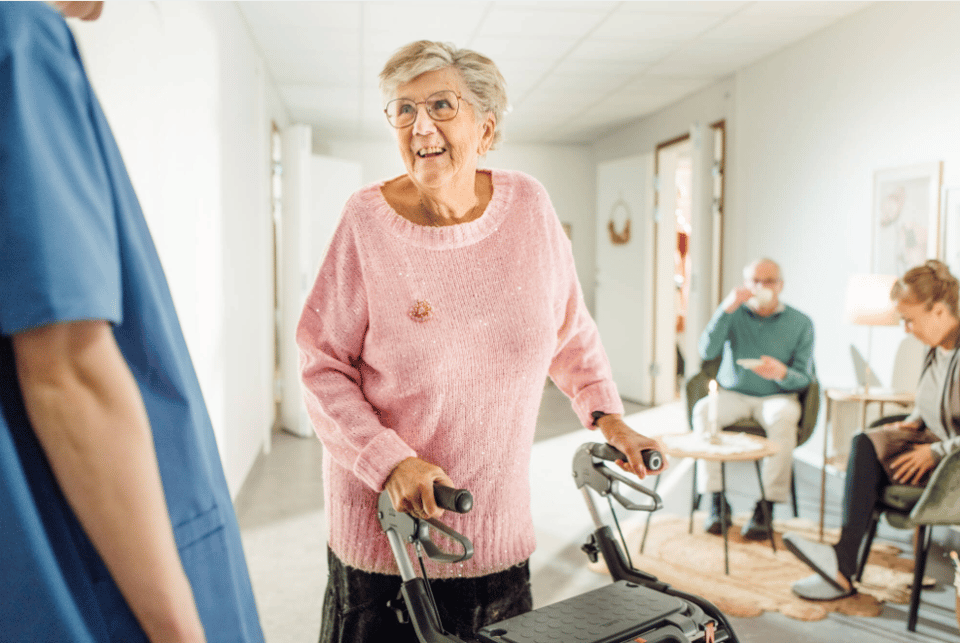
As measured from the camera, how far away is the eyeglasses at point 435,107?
3.99ft

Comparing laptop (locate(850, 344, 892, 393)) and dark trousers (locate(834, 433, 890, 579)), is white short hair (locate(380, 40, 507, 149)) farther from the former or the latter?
laptop (locate(850, 344, 892, 393))

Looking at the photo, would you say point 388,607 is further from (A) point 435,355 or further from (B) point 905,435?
(B) point 905,435

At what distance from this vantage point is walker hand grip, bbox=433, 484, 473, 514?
3.19 ft

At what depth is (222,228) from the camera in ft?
11.8

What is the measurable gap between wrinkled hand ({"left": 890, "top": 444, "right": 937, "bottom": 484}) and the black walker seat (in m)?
1.99

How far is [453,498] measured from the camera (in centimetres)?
99

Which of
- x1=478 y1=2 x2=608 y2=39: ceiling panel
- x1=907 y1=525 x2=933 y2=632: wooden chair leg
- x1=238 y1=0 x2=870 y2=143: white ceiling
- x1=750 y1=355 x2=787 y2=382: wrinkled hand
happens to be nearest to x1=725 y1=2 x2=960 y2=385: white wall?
x1=238 y1=0 x2=870 y2=143: white ceiling

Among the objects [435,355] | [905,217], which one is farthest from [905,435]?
[435,355]

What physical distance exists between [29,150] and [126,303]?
0.40ft

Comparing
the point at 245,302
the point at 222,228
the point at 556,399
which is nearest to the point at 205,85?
the point at 222,228

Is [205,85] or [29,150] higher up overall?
[205,85]

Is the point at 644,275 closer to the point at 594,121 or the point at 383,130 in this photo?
the point at 594,121

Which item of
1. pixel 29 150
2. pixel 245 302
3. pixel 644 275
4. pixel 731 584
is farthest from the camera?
pixel 644 275

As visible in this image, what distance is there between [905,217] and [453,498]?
371 centimetres
